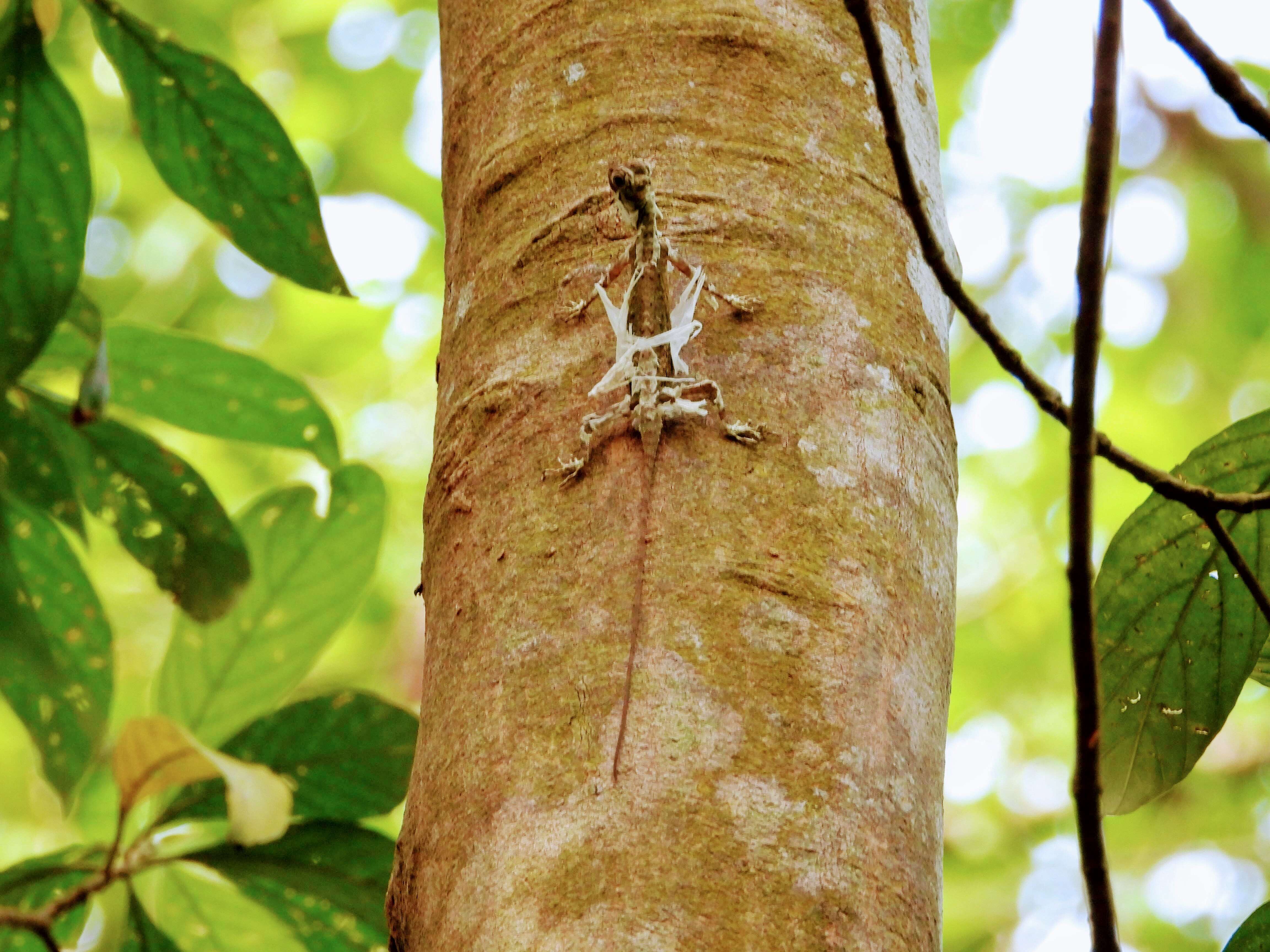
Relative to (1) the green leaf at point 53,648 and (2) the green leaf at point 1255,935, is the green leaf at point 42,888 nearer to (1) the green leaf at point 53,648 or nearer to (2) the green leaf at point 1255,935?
(1) the green leaf at point 53,648

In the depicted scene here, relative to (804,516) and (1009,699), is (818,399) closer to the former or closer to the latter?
(804,516)

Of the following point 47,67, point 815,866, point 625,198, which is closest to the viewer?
point 815,866

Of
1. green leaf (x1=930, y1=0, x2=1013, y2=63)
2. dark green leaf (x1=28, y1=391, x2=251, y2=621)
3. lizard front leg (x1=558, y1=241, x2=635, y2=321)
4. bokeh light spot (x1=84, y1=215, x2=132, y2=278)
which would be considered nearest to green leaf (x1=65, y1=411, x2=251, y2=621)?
dark green leaf (x1=28, y1=391, x2=251, y2=621)

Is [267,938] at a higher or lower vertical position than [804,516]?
lower

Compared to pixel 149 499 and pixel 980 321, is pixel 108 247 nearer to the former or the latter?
pixel 149 499

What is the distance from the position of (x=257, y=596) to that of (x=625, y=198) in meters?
1.53

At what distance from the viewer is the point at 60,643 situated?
2662 mm

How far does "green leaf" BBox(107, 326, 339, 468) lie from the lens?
2.79 m

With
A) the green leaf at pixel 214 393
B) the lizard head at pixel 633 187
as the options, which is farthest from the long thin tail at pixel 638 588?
the green leaf at pixel 214 393

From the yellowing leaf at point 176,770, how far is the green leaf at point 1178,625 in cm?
130

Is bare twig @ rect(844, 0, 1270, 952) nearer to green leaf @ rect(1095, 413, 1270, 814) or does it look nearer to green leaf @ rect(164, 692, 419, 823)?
green leaf @ rect(1095, 413, 1270, 814)

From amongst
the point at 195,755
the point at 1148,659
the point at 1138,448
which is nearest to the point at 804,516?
the point at 1148,659

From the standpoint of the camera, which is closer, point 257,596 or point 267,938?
point 267,938

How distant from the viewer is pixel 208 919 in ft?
8.60
